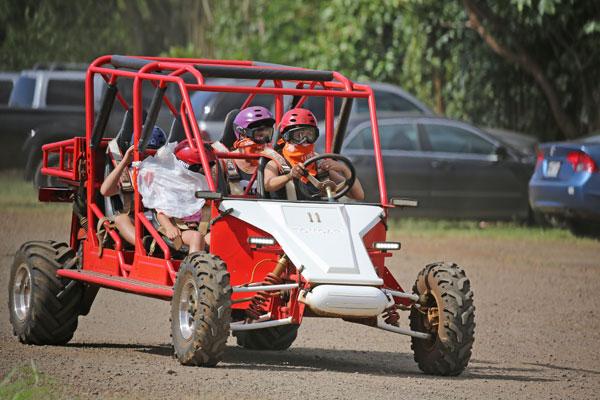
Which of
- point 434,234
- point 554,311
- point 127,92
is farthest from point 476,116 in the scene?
point 554,311

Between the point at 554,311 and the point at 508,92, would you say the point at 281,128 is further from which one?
the point at 508,92

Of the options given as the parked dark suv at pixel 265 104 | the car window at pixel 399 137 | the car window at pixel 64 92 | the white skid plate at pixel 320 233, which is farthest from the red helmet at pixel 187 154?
the car window at pixel 64 92

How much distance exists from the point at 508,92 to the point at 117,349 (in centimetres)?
1871

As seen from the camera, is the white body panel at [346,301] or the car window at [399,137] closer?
the white body panel at [346,301]

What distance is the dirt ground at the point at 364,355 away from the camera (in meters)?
9.53

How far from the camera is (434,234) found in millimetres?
21750

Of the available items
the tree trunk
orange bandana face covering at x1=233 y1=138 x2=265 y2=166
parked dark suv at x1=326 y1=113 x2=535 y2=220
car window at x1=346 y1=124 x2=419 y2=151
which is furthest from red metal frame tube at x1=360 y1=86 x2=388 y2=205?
the tree trunk

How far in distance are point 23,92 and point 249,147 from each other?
1903 cm

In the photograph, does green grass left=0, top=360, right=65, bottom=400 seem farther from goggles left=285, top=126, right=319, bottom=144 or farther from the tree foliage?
the tree foliage

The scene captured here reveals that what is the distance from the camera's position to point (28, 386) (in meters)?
9.05

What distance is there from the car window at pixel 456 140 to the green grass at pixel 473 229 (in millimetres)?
1044

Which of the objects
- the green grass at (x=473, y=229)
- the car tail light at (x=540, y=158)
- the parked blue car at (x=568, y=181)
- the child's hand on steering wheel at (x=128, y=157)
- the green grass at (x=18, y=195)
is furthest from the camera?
the green grass at (x=18, y=195)

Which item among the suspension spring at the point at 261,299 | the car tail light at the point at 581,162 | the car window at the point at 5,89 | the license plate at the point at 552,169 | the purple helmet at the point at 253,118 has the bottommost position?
the car window at the point at 5,89

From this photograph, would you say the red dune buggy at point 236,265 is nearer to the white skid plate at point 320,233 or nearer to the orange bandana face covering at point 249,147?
the white skid plate at point 320,233
